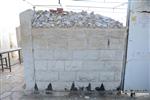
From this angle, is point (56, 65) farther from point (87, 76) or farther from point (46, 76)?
point (87, 76)

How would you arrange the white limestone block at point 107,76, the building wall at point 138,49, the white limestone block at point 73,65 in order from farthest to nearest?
1. the white limestone block at point 107,76
2. the white limestone block at point 73,65
3. the building wall at point 138,49

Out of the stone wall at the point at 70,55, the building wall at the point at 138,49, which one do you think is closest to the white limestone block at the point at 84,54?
the stone wall at the point at 70,55

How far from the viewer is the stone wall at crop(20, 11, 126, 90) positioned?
4812 millimetres

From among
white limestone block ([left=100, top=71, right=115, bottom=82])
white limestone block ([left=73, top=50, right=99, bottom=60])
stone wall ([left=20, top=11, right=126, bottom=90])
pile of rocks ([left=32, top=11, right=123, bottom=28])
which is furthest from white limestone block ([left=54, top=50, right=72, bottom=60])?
white limestone block ([left=100, top=71, right=115, bottom=82])

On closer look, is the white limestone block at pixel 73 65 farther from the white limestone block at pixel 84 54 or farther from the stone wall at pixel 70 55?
the white limestone block at pixel 84 54

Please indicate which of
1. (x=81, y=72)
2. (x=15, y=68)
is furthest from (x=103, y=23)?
(x=15, y=68)

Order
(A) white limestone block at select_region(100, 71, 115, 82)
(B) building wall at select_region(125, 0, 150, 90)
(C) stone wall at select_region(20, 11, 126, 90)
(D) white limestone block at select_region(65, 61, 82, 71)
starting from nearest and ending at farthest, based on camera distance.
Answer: (B) building wall at select_region(125, 0, 150, 90) < (C) stone wall at select_region(20, 11, 126, 90) < (D) white limestone block at select_region(65, 61, 82, 71) < (A) white limestone block at select_region(100, 71, 115, 82)

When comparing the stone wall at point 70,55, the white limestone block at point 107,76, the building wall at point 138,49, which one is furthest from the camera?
the white limestone block at point 107,76

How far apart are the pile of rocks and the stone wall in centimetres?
12

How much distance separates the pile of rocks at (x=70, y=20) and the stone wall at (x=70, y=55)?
12 centimetres

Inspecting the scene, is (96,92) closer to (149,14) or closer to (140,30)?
(140,30)

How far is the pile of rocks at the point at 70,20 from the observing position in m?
4.87

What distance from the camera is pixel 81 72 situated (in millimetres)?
4980

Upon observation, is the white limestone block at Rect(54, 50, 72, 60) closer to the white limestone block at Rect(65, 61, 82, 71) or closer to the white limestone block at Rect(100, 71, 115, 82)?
the white limestone block at Rect(65, 61, 82, 71)
